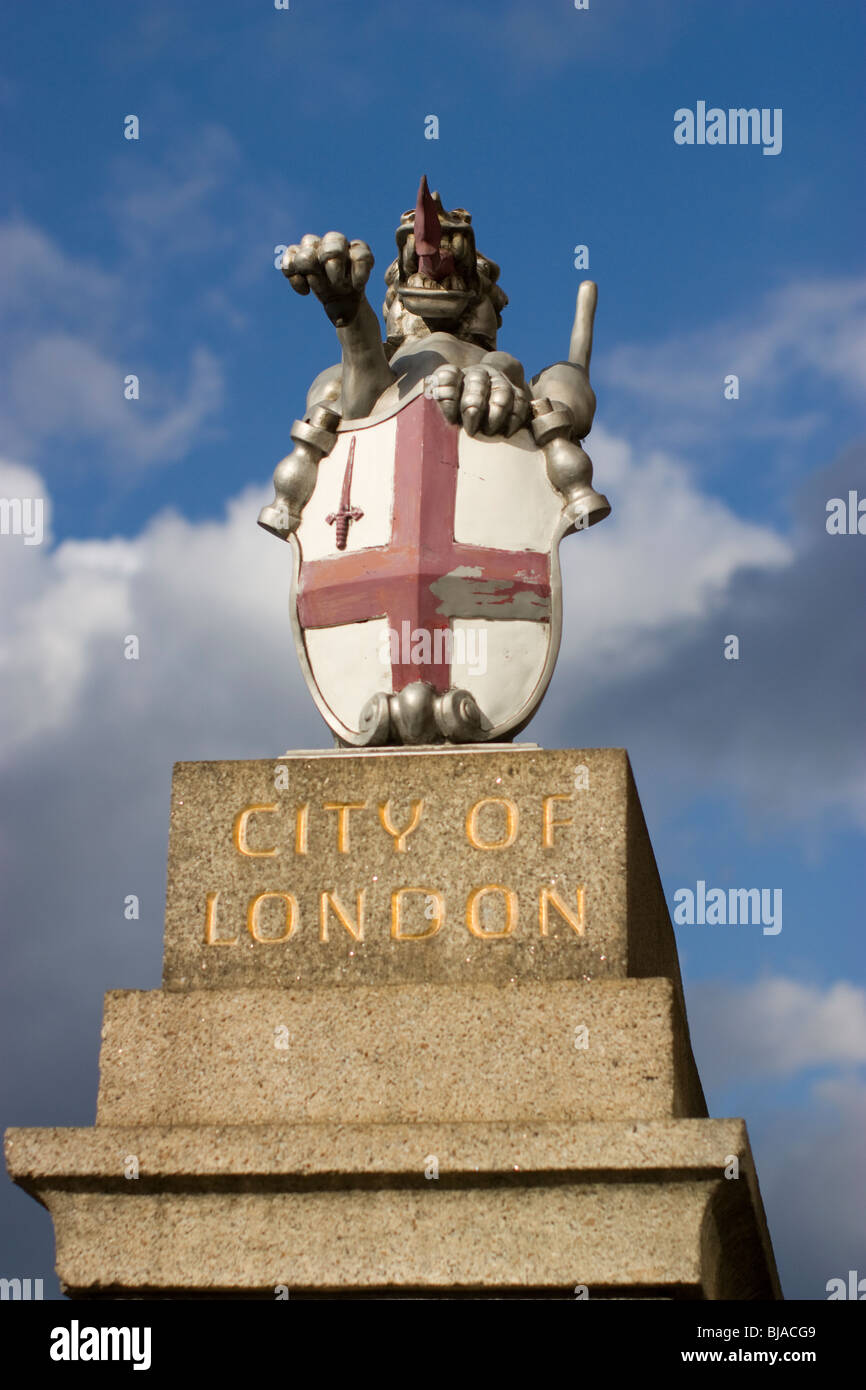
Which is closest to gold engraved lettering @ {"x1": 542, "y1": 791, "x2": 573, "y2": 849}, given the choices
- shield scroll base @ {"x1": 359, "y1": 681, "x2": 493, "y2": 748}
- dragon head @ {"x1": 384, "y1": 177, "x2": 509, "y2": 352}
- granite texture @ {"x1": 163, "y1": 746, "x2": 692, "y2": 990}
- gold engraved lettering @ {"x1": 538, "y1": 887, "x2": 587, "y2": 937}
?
granite texture @ {"x1": 163, "y1": 746, "x2": 692, "y2": 990}

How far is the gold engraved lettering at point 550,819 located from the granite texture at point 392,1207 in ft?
3.56

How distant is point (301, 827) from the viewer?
23.1 ft

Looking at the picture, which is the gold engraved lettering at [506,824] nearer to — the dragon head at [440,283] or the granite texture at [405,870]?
the granite texture at [405,870]

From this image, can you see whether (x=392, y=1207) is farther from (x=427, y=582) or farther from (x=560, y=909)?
(x=427, y=582)

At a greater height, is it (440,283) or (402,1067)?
(440,283)

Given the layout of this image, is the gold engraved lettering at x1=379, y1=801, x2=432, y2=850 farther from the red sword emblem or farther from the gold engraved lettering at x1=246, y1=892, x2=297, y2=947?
the red sword emblem

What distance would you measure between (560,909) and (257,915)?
110 cm

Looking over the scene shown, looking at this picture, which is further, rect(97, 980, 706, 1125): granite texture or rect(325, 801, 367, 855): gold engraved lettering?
rect(325, 801, 367, 855): gold engraved lettering

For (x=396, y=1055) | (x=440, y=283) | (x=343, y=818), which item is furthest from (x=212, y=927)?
(x=440, y=283)

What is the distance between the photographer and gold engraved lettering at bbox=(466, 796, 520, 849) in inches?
271

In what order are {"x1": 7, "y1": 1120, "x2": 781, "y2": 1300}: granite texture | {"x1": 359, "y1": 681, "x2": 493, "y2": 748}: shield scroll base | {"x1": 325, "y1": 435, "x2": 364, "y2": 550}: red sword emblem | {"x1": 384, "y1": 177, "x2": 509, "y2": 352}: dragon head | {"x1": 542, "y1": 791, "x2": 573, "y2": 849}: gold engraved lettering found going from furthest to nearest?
{"x1": 384, "y1": 177, "x2": 509, "y2": 352}: dragon head < {"x1": 325, "y1": 435, "x2": 364, "y2": 550}: red sword emblem < {"x1": 359, "y1": 681, "x2": 493, "y2": 748}: shield scroll base < {"x1": 542, "y1": 791, "x2": 573, "y2": 849}: gold engraved lettering < {"x1": 7, "y1": 1120, "x2": 781, "y2": 1300}: granite texture

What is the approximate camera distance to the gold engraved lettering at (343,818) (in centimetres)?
698
